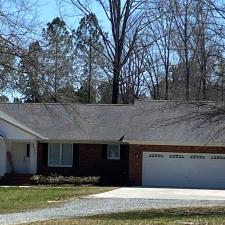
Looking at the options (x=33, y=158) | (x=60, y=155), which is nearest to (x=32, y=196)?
(x=33, y=158)

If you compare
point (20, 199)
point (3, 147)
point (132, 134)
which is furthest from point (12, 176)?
point (20, 199)

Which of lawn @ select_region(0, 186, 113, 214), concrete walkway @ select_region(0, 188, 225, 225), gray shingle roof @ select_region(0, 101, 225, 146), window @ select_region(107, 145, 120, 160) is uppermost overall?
gray shingle roof @ select_region(0, 101, 225, 146)

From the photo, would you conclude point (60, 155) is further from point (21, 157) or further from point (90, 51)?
point (90, 51)

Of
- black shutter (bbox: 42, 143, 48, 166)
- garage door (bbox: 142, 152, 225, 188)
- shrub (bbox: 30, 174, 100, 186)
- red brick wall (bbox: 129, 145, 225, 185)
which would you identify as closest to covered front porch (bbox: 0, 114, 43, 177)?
black shutter (bbox: 42, 143, 48, 166)

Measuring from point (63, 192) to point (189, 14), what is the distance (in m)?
12.2

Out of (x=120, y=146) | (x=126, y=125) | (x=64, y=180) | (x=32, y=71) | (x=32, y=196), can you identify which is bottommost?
(x=32, y=196)

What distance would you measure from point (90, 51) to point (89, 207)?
36.2m

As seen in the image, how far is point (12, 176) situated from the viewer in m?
36.6

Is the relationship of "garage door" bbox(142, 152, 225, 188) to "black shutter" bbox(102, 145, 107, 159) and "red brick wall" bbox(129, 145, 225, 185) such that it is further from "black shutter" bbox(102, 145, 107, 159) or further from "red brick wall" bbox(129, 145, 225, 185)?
"black shutter" bbox(102, 145, 107, 159)

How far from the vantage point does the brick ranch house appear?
34656mm

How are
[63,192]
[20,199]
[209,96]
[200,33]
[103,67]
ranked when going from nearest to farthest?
[200,33], [209,96], [20,199], [63,192], [103,67]

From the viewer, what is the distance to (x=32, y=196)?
27.6m

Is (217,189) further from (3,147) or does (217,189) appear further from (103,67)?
(103,67)

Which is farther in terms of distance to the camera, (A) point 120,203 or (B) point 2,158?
(B) point 2,158
